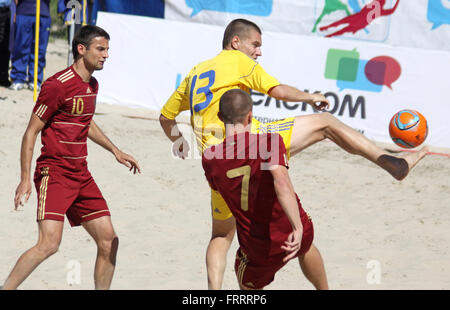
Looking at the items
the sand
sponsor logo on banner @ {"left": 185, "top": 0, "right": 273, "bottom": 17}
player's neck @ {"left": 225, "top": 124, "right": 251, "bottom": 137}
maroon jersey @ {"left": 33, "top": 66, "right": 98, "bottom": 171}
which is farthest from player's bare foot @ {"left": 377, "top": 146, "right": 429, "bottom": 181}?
sponsor logo on banner @ {"left": 185, "top": 0, "right": 273, "bottom": 17}

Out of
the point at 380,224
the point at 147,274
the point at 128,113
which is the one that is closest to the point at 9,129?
the point at 128,113

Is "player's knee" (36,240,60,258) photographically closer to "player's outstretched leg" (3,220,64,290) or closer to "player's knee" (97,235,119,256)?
"player's outstretched leg" (3,220,64,290)

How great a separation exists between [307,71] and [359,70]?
74 cm

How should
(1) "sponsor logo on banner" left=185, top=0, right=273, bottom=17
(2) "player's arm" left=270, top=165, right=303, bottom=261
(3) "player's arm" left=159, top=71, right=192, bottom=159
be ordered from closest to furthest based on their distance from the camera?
(2) "player's arm" left=270, top=165, right=303, bottom=261 < (3) "player's arm" left=159, top=71, right=192, bottom=159 < (1) "sponsor logo on banner" left=185, top=0, right=273, bottom=17

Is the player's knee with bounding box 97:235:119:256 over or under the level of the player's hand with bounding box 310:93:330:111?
under

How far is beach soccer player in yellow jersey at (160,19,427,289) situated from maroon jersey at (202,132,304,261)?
0.57 m

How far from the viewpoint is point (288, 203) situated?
12.3 feet

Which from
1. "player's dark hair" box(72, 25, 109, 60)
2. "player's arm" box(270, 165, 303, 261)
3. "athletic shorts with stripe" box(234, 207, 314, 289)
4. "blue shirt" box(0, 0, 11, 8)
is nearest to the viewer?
"player's arm" box(270, 165, 303, 261)

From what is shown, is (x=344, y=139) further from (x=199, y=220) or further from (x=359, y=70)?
(x=359, y=70)

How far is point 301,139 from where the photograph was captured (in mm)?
4387

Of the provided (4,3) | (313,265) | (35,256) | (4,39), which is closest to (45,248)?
(35,256)

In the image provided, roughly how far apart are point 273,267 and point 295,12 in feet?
23.3

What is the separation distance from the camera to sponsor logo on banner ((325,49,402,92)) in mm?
9781
